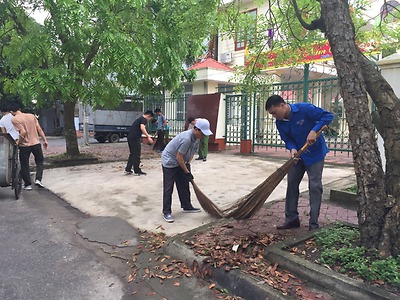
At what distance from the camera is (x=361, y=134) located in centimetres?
273

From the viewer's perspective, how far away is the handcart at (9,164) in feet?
17.1

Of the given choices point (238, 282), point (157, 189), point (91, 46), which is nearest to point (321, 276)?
point (238, 282)

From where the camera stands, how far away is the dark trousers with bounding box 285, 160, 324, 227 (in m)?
3.46

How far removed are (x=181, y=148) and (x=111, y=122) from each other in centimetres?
1428

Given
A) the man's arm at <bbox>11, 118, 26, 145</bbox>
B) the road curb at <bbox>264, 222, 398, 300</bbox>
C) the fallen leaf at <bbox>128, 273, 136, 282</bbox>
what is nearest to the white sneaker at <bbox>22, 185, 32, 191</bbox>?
the man's arm at <bbox>11, 118, 26, 145</bbox>

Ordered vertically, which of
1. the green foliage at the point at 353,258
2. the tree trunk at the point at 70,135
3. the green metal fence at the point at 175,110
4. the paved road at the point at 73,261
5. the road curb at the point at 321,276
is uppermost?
the green metal fence at the point at 175,110

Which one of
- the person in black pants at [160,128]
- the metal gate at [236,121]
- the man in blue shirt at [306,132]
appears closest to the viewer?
the man in blue shirt at [306,132]

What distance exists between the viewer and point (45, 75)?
278 inches

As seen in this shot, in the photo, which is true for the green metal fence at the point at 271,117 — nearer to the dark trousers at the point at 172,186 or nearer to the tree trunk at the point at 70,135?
the dark trousers at the point at 172,186

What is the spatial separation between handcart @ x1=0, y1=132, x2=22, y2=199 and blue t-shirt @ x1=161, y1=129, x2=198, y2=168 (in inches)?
110

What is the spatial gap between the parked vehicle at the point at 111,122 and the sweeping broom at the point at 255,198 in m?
13.7

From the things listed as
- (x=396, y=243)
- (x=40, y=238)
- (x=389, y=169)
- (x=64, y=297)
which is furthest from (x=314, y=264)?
(x=40, y=238)

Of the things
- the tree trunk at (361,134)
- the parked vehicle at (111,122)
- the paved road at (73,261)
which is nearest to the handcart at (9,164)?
the paved road at (73,261)

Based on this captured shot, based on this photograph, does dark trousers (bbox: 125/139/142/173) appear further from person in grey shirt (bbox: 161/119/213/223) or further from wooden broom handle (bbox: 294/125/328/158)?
wooden broom handle (bbox: 294/125/328/158)
